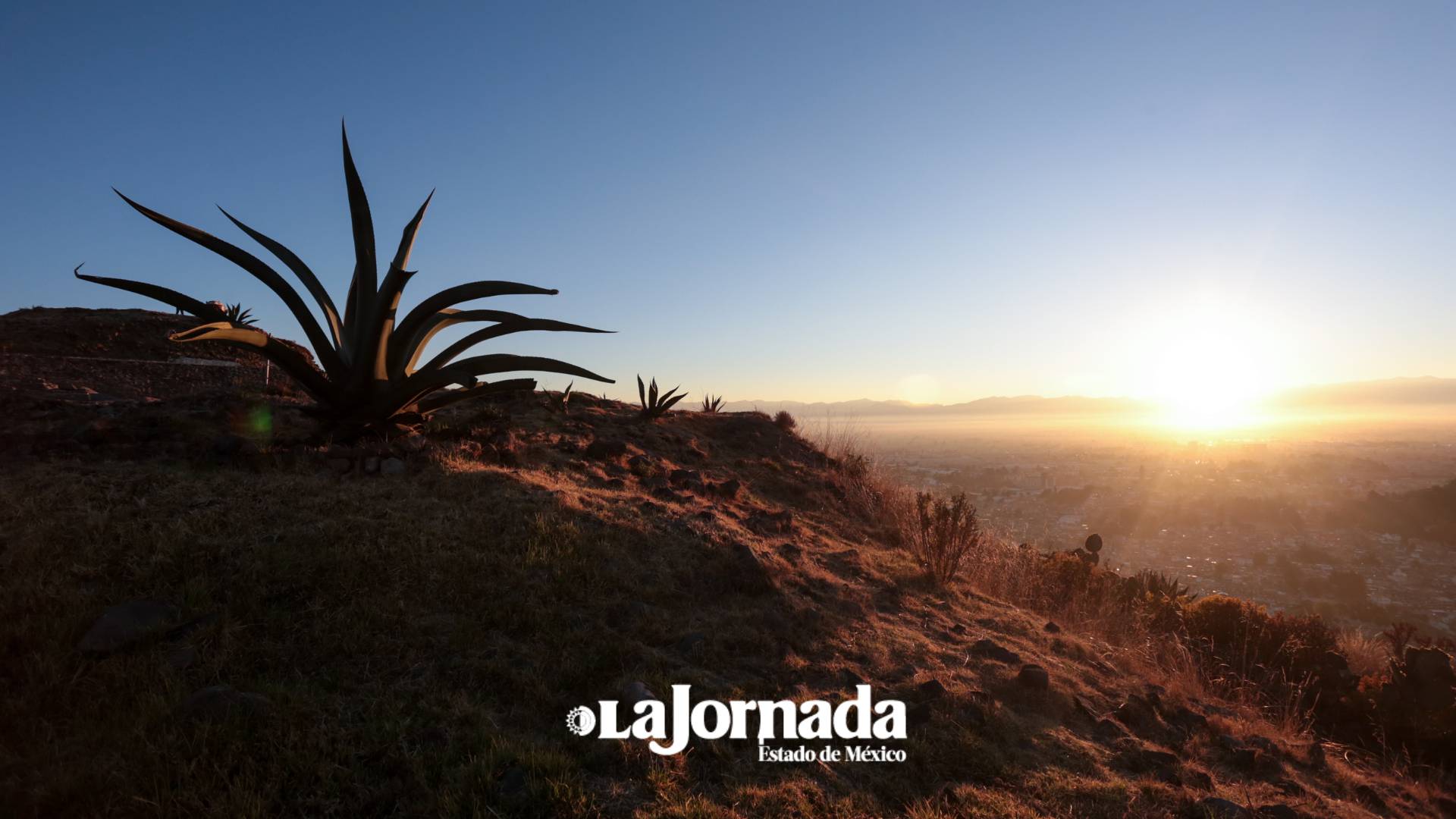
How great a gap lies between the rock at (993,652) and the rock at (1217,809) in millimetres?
1709

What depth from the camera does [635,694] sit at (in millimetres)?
3123

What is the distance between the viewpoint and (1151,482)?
33.3 meters

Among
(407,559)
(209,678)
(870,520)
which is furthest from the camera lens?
(870,520)

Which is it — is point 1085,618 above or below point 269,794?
below

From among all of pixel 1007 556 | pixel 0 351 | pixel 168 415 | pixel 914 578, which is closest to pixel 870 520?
pixel 1007 556

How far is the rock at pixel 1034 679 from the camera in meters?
4.48

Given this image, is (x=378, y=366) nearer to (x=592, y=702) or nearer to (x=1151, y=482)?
(x=592, y=702)

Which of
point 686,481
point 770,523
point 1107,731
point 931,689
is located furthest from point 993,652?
point 686,481

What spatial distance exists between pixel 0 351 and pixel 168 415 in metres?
5.86

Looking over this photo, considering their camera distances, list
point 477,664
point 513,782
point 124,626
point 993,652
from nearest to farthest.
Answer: point 513,782
point 124,626
point 477,664
point 993,652

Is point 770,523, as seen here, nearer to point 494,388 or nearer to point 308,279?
point 494,388

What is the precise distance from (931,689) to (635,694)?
2.09 m

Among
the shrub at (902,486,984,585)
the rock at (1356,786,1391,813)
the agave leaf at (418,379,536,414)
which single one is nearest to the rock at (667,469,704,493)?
the agave leaf at (418,379,536,414)

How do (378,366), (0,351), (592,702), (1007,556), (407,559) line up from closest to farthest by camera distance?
(592,702), (407,559), (378,366), (0,351), (1007,556)
